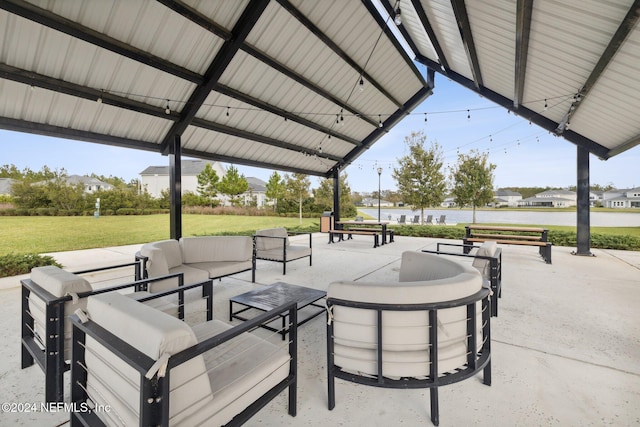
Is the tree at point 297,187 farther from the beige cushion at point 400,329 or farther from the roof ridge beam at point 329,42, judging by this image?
the beige cushion at point 400,329

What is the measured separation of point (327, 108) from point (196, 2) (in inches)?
171

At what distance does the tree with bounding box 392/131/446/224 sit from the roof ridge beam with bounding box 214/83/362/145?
190 inches

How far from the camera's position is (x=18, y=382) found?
1.96m

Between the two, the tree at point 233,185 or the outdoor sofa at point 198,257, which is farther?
the tree at point 233,185

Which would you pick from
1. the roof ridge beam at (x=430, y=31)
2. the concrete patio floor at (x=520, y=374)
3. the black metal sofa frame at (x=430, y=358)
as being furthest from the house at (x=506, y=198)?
the black metal sofa frame at (x=430, y=358)

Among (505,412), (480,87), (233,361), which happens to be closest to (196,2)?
(233,361)

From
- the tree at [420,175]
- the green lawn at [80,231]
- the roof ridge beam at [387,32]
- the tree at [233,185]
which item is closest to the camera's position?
the roof ridge beam at [387,32]

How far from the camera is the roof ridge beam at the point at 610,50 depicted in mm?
2682

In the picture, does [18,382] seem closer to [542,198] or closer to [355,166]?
[355,166]

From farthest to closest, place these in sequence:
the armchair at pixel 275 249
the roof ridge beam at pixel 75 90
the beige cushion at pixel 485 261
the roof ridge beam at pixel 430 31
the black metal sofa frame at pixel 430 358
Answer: the roof ridge beam at pixel 430 31
the armchair at pixel 275 249
the roof ridge beam at pixel 75 90
the beige cushion at pixel 485 261
the black metal sofa frame at pixel 430 358

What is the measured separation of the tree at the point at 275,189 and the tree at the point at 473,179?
9020mm

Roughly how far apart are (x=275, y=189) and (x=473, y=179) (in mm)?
10184

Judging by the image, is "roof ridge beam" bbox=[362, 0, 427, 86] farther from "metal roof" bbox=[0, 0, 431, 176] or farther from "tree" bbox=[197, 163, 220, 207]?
"tree" bbox=[197, 163, 220, 207]

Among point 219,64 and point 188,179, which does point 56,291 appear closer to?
point 219,64
